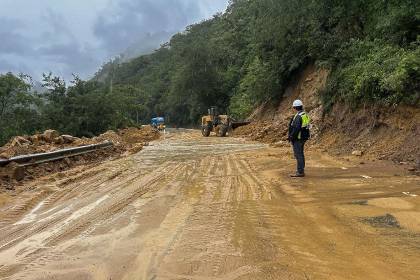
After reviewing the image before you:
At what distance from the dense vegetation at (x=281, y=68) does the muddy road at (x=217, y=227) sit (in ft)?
18.6

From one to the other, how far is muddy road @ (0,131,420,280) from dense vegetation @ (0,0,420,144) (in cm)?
567

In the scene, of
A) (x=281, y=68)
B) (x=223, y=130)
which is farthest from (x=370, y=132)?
(x=223, y=130)

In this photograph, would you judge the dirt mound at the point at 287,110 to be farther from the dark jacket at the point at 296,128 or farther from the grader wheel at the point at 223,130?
the dark jacket at the point at 296,128

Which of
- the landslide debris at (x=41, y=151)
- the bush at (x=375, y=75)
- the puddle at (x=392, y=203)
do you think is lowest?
the puddle at (x=392, y=203)

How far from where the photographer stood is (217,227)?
598cm

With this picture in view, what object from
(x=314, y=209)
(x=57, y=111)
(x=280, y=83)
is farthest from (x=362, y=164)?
(x=57, y=111)

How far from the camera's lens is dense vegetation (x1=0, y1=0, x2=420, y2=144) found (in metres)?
15.5

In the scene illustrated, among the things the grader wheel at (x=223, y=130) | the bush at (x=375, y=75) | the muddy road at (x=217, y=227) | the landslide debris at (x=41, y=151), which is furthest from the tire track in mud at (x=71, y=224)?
the grader wheel at (x=223, y=130)

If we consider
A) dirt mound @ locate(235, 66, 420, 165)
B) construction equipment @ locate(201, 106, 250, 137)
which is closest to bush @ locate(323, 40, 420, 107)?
dirt mound @ locate(235, 66, 420, 165)

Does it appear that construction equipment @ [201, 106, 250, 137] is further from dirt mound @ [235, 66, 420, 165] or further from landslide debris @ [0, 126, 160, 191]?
landslide debris @ [0, 126, 160, 191]

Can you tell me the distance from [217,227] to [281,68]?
28061mm

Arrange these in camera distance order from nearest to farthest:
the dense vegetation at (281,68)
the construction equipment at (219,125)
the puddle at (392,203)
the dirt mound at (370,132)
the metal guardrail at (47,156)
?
the puddle at (392,203), the metal guardrail at (47,156), the dirt mound at (370,132), the dense vegetation at (281,68), the construction equipment at (219,125)

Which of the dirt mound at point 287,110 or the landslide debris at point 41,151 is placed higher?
the dirt mound at point 287,110

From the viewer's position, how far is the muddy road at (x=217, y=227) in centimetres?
450
